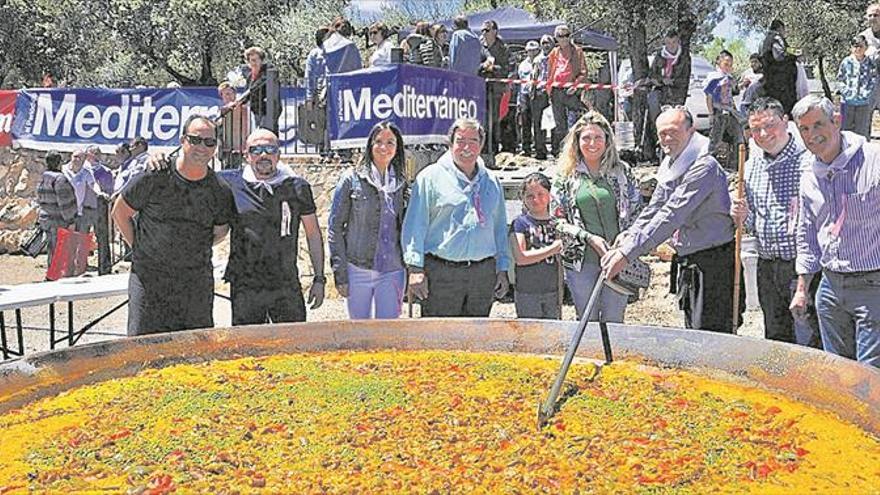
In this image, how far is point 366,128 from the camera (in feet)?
40.6

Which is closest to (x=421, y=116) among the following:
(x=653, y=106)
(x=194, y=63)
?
(x=653, y=106)

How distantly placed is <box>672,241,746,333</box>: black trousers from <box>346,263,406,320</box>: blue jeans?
191cm

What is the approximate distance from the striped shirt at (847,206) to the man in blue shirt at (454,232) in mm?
2011

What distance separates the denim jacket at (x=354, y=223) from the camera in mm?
6469

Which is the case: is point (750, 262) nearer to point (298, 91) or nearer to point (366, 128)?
point (366, 128)

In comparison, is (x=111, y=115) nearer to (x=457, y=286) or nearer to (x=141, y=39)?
(x=457, y=286)

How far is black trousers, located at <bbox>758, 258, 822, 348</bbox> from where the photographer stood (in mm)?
5953

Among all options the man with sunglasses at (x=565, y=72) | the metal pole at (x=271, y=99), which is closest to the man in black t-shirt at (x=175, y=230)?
the metal pole at (x=271, y=99)

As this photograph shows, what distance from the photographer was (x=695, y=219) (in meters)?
6.00

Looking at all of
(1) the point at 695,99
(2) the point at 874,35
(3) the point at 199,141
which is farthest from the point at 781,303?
(1) the point at 695,99

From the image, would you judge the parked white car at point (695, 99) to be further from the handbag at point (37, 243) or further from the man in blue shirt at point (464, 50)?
the handbag at point (37, 243)

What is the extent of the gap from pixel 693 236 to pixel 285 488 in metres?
3.67

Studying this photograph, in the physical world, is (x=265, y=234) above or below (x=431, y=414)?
above

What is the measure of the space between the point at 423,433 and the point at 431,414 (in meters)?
0.25
